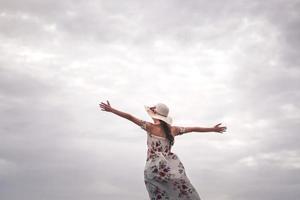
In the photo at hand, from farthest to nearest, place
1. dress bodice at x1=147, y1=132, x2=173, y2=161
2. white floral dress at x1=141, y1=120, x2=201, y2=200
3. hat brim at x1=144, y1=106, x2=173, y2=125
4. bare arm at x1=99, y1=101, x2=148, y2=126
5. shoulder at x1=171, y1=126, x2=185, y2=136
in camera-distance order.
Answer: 1. shoulder at x1=171, y1=126, x2=185, y2=136
2. hat brim at x1=144, y1=106, x2=173, y2=125
3. dress bodice at x1=147, y1=132, x2=173, y2=161
4. bare arm at x1=99, y1=101, x2=148, y2=126
5. white floral dress at x1=141, y1=120, x2=201, y2=200

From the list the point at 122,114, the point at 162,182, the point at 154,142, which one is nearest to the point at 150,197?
the point at 162,182

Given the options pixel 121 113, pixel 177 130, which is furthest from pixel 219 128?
pixel 121 113

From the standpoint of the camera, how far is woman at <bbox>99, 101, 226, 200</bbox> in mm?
10922

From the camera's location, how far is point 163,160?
11117 mm

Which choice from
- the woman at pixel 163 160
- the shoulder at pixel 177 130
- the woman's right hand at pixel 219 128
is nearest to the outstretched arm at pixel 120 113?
the woman at pixel 163 160

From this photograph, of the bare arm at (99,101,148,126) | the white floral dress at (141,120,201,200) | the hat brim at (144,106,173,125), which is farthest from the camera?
the hat brim at (144,106,173,125)

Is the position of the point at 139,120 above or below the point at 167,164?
above

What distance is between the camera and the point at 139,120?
11.3 m

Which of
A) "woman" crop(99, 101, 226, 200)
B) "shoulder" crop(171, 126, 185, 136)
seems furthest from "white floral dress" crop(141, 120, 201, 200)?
"shoulder" crop(171, 126, 185, 136)

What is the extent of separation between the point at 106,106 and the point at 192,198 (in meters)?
3.28

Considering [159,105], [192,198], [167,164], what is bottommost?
[192,198]

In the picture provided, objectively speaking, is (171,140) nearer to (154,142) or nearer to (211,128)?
(154,142)

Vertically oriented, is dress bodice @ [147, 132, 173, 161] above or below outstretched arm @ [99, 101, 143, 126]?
below

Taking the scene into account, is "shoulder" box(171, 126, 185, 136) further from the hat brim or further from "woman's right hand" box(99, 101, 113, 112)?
"woman's right hand" box(99, 101, 113, 112)
